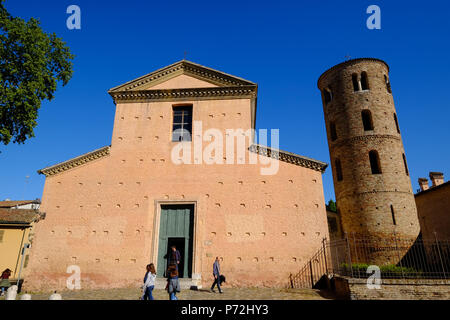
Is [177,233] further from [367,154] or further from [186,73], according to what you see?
[367,154]

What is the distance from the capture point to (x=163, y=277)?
35.6 ft

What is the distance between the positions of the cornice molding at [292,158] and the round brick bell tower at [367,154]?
7182mm

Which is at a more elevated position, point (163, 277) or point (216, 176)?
point (216, 176)

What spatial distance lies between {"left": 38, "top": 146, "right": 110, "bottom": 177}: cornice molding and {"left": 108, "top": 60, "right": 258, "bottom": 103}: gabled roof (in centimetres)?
317

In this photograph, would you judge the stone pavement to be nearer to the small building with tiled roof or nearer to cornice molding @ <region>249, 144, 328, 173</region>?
cornice molding @ <region>249, 144, 328, 173</region>

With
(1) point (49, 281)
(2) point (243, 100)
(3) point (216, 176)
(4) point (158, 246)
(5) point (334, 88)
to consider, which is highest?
(5) point (334, 88)

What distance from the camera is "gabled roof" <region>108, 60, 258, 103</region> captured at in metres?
13.8

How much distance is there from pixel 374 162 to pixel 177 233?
558 inches

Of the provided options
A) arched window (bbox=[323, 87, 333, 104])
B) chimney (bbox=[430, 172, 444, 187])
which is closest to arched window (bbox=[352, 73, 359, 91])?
arched window (bbox=[323, 87, 333, 104])

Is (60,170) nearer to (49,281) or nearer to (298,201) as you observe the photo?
(49,281)

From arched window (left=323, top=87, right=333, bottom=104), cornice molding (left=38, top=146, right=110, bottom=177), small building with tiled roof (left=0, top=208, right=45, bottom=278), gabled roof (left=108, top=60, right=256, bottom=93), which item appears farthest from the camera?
arched window (left=323, top=87, right=333, bottom=104)

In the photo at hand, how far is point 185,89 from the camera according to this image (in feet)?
45.9
